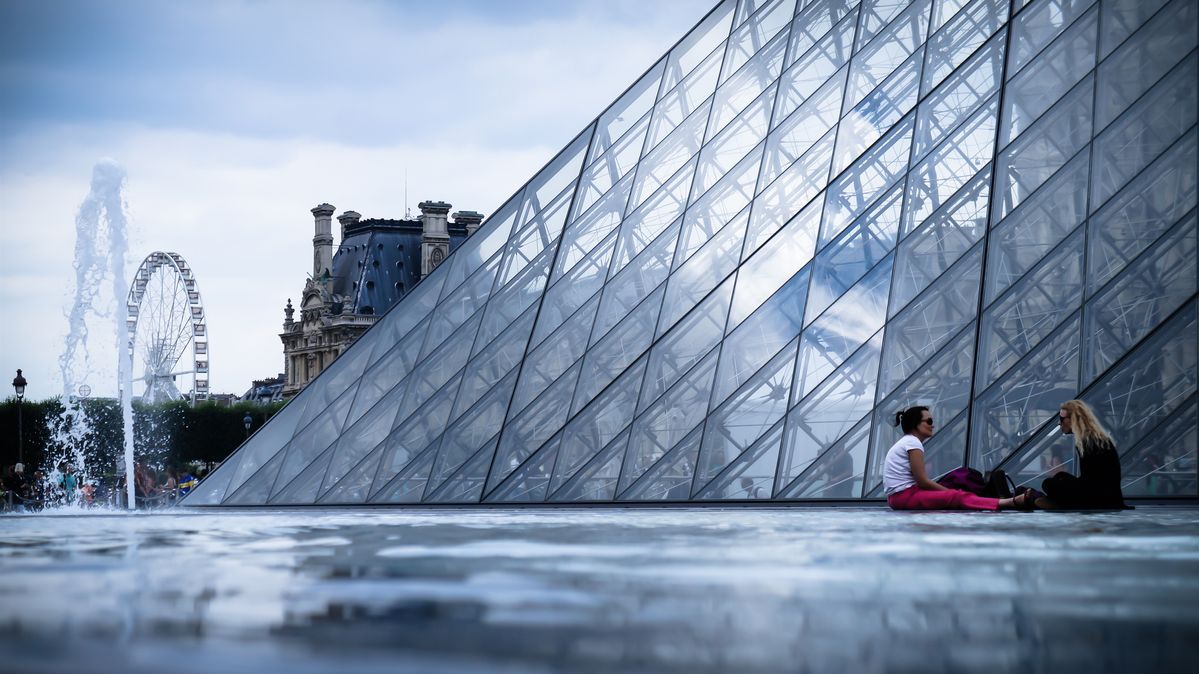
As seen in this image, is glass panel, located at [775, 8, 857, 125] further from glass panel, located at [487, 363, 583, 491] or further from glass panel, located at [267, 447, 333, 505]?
glass panel, located at [267, 447, 333, 505]

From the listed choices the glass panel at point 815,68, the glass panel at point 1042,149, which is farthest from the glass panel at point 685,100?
the glass panel at point 1042,149

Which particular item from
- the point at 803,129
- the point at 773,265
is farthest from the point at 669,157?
the point at 773,265

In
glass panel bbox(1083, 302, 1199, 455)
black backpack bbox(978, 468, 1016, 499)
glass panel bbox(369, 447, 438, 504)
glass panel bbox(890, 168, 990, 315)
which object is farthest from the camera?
glass panel bbox(369, 447, 438, 504)

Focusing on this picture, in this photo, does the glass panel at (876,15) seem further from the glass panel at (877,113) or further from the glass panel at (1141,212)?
the glass panel at (1141,212)

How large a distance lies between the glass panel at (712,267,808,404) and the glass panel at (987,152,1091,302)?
6.60 feet

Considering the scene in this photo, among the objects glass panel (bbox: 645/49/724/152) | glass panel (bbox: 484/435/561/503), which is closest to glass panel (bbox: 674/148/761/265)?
glass panel (bbox: 645/49/724/152)

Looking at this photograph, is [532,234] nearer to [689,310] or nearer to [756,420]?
[689,310]

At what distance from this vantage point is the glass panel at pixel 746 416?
13.9 meters

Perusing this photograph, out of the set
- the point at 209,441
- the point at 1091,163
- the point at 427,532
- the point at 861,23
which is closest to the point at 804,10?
the point at 861,23

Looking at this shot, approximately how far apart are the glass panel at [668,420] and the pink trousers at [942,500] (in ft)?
11.2

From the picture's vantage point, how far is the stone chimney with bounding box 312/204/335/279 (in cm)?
12119

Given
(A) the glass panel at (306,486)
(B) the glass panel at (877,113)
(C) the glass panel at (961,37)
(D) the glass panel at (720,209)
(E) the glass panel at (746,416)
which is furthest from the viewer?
(A) the glass panel at (306,486)

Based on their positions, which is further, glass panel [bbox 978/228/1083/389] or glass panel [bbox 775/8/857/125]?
glass panel [bbox 775/8/857/125]

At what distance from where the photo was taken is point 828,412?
13.5m
